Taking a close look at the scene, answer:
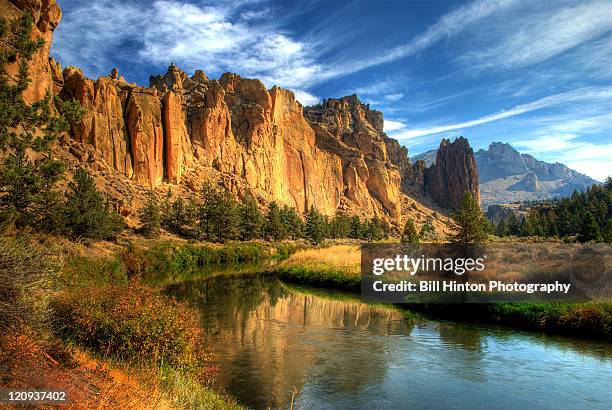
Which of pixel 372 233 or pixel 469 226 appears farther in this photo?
pixel 372 233

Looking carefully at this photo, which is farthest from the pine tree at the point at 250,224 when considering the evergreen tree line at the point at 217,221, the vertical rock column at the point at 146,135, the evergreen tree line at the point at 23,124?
the evergreen tree line at the point at 23,124

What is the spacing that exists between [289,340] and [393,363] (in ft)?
16.2

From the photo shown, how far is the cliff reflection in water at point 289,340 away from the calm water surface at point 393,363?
0.04 metres

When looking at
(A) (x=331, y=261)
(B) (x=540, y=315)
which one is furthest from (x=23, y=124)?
(A) (x=331, y=261)

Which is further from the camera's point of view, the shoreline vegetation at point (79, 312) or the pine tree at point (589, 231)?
the pine tree at point (589, 231)

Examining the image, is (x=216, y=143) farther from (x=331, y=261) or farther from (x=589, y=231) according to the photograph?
(x=589, y=231)

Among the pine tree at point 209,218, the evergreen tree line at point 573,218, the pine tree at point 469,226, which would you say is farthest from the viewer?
the evergreen tree line at point 573,218

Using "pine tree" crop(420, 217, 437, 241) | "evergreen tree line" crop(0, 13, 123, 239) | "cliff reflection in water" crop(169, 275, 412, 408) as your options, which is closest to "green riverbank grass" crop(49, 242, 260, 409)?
"cliff reflection in water" crop(169, 275, 412, 408)

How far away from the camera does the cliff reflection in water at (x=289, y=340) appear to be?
1378cm

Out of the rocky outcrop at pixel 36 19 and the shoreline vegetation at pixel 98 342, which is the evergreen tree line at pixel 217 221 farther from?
the shoreline vegetation at pixel 98 342

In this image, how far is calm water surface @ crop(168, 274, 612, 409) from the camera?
12742mm

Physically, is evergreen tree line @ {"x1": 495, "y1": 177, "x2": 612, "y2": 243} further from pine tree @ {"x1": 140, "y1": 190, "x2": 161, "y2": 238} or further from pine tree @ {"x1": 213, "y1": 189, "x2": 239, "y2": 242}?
pine tree @ {"x1": 140, "y1": 190, "x2": 161, "y2": 238}

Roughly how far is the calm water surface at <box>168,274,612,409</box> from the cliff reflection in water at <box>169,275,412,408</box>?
0.14 feet

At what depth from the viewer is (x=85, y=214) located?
143 feet
